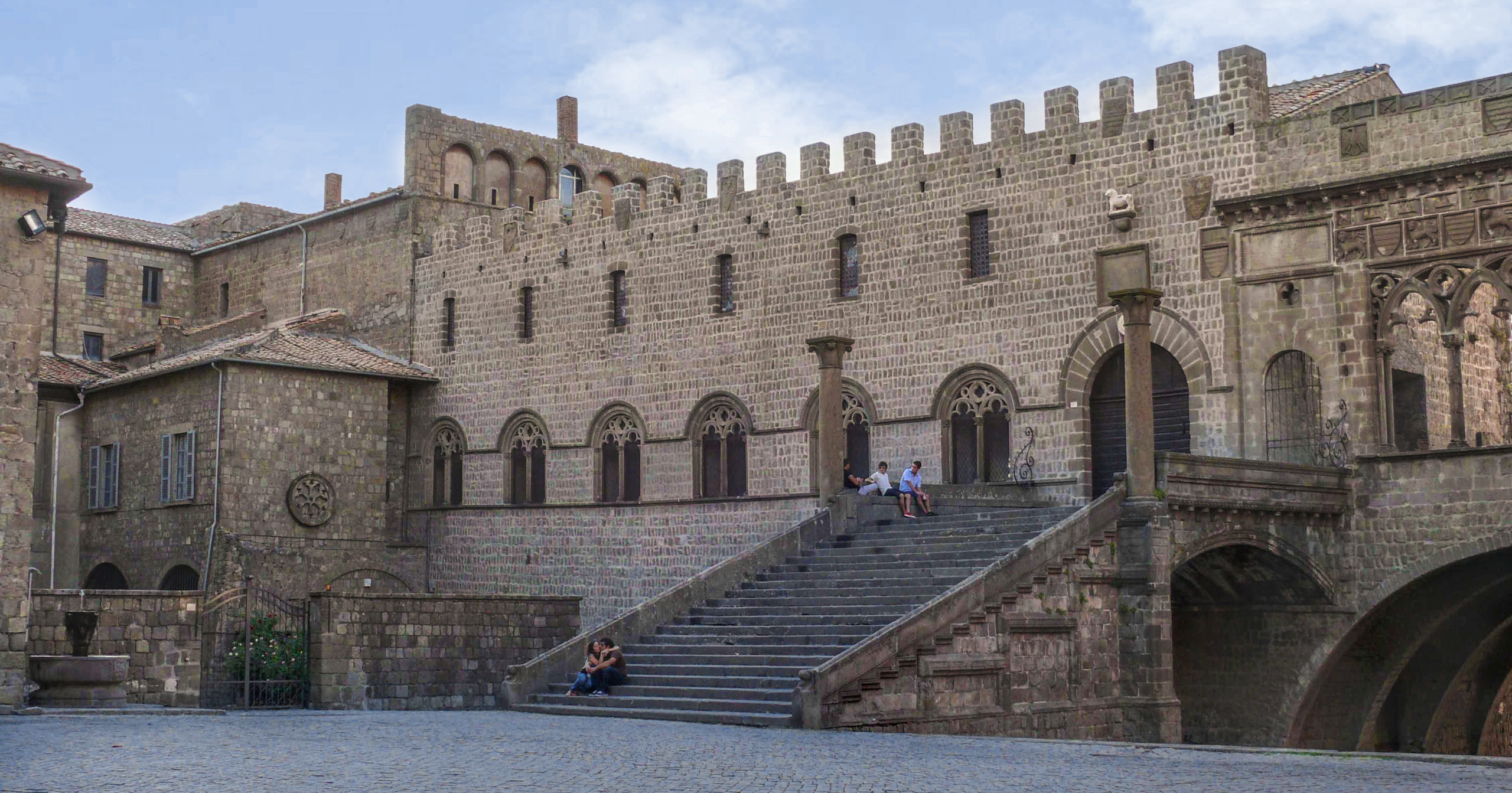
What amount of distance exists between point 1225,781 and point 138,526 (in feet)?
87.5

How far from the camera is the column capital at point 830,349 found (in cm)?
2398

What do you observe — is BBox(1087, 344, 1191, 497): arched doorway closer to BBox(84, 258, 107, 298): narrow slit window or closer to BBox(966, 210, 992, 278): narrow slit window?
BBox(966, 210, 992, 278): narrow slit window

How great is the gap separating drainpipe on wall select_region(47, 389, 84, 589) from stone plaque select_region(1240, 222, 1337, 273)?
2379 cm

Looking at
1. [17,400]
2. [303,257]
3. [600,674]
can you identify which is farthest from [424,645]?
[303,257]

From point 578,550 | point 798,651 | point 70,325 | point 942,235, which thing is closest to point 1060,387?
point 942,235

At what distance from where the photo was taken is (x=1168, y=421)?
24.8 m

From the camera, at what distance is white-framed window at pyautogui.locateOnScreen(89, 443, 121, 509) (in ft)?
115

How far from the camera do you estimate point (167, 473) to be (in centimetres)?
3356

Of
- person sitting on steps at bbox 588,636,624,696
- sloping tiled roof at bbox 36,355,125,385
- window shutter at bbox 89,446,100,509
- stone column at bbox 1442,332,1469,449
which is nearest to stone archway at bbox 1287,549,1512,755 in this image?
stone column at bbox 1442,332,1469,449

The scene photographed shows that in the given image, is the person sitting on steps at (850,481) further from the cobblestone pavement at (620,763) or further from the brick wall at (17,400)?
the brick wall at (17,400)

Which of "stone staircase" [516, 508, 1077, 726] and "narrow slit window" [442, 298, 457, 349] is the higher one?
"narrow slit window" [442, 298, 457, 349]

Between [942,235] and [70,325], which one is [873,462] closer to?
[942,235]

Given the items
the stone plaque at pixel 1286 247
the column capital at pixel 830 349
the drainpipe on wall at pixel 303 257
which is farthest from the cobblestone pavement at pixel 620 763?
the drainpipe on wall at pixel 303 257

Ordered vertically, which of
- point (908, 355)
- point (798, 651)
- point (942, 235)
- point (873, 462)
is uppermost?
point (942, 235)
